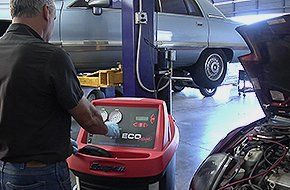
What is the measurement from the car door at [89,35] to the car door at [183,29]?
2.58 ft

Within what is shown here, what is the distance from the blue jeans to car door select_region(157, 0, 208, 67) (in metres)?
3.74

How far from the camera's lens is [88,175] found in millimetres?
1754

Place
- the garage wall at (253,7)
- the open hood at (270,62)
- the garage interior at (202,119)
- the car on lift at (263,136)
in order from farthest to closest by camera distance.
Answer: the garage wall at (253,7), the garage interior at (202,119), the open hood at (270,62), the car on lift at (263,136)

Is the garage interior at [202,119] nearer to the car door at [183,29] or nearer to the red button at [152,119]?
the red button at [152,119]

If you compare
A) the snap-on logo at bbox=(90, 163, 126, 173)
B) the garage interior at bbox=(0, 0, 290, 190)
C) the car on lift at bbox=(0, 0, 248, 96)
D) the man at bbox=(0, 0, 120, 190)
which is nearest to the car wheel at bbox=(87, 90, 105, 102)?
the car on lift at bbox=(0, 0, 248, 96)

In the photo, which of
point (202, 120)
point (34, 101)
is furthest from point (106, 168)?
point (202, 120)

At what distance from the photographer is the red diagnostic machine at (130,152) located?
168 centimetres

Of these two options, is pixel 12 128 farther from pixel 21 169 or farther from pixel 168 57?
pixel 168 57

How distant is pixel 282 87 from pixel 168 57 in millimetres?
1106

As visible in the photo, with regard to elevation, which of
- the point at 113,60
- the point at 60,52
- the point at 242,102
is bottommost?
the point at 242,102

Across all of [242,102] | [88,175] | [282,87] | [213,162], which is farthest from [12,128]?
[242,102]

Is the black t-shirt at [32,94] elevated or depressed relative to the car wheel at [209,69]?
elevated

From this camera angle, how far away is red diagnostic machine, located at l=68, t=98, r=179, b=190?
1678 mm

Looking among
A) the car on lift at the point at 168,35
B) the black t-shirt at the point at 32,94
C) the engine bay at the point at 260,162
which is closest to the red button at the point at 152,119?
the engine bay at the point at 260,162
